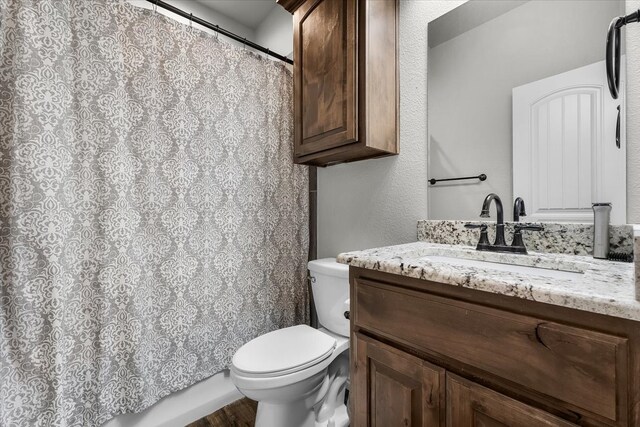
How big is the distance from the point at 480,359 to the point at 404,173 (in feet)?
2.93

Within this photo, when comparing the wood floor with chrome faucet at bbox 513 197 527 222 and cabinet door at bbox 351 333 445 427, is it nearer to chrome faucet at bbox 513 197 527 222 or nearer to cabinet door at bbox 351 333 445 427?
cabinet door at bbox 351 333 445 427

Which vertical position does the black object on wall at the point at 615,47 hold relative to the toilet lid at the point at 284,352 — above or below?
above

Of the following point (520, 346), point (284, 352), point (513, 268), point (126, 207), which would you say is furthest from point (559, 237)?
point (126, 207)

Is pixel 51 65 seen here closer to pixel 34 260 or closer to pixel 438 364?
pixel 34 260

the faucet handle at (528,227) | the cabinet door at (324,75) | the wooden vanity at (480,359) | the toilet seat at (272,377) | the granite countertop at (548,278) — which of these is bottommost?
the toilet seat at (272,377)


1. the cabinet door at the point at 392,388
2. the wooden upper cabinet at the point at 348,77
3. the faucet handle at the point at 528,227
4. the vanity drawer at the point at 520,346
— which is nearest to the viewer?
the vanity drawer at the point at 520,346

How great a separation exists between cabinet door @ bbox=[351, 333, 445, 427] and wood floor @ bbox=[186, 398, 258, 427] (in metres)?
0.89

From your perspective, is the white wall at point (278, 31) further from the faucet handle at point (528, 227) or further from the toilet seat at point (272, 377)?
the toilet seat at point (272, 377)

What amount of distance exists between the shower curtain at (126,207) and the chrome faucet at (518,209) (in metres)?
1.24

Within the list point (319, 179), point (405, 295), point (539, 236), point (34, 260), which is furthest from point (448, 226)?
point (34, 260)

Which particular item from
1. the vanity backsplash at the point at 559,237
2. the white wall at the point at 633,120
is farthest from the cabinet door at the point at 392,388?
the white wall at the point at 633,120

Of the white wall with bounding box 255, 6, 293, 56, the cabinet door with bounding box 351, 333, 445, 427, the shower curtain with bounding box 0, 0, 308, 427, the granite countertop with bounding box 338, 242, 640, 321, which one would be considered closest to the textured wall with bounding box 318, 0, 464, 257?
the granite countertop with bounding box 338, 242, 640, 321

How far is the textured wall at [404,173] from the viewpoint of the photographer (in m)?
1.27

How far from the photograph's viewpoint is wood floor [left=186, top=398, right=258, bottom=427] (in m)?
1.45
